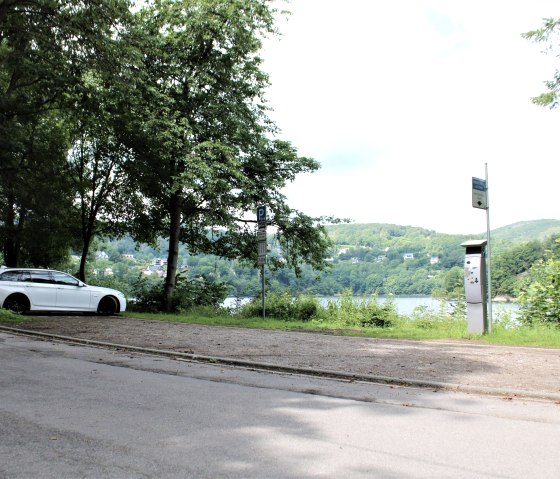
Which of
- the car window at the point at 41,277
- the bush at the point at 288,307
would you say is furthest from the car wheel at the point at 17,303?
the bush at the point at 288,307

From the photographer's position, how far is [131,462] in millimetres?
4090

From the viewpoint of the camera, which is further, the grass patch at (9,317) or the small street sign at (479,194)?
the grass patch at (9,317)

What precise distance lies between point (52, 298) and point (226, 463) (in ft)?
55.0

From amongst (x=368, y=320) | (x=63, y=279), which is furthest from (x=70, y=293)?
(x=368, y=320)

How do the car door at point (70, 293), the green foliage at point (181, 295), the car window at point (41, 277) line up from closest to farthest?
the car window at point (41, 277)
the car door at point (70, 293)
the green foliage at point (181, 295)

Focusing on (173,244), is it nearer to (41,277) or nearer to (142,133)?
(142,133)

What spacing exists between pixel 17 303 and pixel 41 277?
3.76ft

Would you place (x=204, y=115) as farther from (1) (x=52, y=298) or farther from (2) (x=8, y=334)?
(2) (x=8, y=334)

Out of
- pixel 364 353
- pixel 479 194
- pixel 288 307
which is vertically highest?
pixel 479 194

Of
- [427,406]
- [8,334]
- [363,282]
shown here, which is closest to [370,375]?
[427,406]

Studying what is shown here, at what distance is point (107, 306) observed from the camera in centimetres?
2012

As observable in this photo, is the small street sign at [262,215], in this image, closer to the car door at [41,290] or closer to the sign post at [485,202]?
the car door at [41,290]

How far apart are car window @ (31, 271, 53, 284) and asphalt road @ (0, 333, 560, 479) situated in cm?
1175

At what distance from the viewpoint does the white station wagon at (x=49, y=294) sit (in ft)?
60.2
